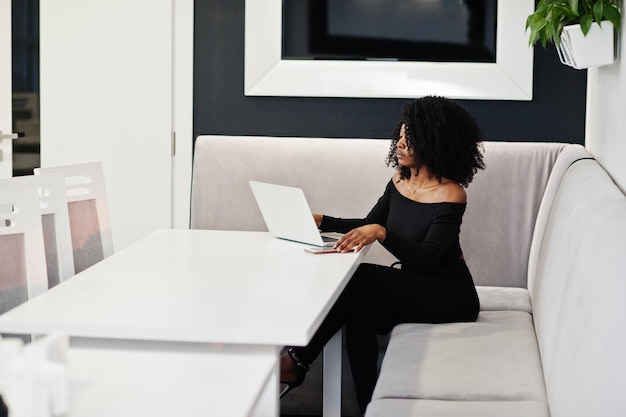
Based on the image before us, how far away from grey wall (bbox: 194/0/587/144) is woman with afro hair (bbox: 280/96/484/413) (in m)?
0.76

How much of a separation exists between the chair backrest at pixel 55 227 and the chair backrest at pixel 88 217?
0.81 ft

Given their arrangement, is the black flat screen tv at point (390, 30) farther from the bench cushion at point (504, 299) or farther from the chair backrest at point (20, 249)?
the chair backrest at point (20, 249)

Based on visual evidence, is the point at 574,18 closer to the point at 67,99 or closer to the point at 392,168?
the point at 392,168

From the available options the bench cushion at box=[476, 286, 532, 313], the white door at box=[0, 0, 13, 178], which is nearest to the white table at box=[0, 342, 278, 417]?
the bench cushion at box=[476, 286, 532, 313]

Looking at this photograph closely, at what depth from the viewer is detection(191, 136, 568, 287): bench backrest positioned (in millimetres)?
4238

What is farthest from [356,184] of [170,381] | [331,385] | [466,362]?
[170,381]

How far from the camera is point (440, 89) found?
4.48 m

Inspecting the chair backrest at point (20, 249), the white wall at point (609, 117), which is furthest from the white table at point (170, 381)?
the white wall at point (609, 117)

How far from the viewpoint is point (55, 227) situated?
11.5ft

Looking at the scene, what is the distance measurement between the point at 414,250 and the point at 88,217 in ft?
4.14

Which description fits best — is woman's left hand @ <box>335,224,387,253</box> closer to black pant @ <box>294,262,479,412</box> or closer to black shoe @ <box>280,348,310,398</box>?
black pant @ <box>294,262,479,412</box>

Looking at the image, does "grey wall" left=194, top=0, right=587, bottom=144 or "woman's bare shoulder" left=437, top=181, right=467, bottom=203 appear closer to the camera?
"woman's bare shoulder" left=437, top=181, right=467, bottom=203

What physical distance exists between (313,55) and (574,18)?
1493 millimetres

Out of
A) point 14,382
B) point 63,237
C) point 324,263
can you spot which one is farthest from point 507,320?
point 14,382
